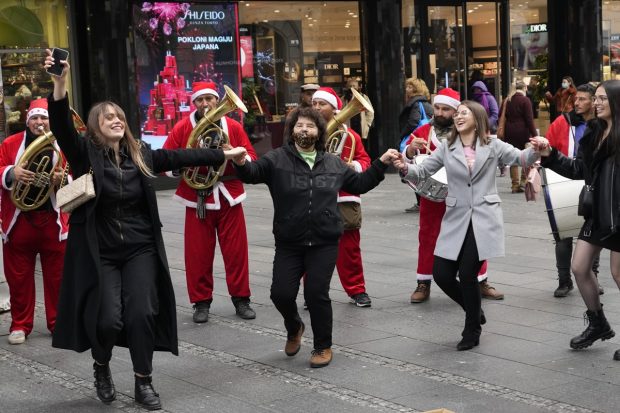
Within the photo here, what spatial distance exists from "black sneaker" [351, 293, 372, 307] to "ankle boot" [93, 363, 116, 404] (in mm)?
2809

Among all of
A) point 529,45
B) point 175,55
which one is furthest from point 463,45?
point 175,55

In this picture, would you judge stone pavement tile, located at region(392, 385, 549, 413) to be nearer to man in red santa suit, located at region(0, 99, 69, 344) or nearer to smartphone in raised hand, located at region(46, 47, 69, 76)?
smartphone in raised hand, located at region(46, 47, 69, 76)

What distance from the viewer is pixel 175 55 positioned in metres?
18.1

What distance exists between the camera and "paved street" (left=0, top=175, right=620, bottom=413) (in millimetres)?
5973

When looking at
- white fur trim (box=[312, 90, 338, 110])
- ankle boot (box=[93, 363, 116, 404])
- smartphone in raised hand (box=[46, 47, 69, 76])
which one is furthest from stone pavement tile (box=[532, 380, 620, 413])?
white fur trim (box=[312, 90, 338, 110])

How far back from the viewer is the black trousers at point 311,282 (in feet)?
22.3

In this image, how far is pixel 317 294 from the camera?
22.3ft

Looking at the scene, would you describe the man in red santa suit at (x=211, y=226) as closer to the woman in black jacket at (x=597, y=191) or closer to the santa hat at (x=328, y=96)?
the santa hat at (x=328, y=96)

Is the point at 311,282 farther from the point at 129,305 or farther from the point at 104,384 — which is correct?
the point at 104,384

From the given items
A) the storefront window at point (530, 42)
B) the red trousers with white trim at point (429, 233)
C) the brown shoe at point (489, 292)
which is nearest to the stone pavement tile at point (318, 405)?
the red trousers with white trim at point (429, 233)

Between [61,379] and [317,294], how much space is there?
164 cm

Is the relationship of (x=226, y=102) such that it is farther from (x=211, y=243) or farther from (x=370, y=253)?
(x=370, y=253)

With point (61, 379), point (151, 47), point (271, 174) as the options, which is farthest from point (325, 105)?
point (151, 47)

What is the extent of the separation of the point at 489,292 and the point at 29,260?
3.52 m
